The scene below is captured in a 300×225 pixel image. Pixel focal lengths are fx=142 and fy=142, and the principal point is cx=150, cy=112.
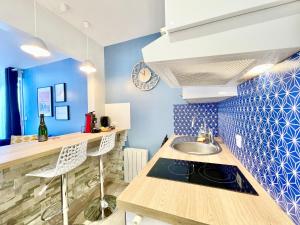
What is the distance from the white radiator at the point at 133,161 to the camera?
2297 millimetres

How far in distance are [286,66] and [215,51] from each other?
295 millimetres

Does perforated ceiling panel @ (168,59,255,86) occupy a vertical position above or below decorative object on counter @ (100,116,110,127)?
above

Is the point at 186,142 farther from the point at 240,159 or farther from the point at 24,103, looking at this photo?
the point at 24,103

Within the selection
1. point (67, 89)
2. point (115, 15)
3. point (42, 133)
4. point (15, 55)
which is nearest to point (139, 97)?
point (115, 15)

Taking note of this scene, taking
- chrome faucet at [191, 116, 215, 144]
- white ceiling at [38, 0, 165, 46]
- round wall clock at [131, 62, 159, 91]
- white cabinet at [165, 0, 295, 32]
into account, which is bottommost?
chrome faucet at [191, 116, 215, 144]

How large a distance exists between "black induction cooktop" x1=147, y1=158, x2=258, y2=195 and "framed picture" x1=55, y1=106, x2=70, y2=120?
2454mm

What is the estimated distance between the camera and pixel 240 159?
1013 millimetres

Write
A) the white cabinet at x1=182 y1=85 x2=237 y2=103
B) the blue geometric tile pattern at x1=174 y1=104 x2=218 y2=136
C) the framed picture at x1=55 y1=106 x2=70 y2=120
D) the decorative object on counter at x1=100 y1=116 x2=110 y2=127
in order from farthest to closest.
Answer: the framed picture at x1=55 y1=106 x2=70 y2=120 < the decorative object on counter at x1=100 y1=116 x2=110 y2=127 < the blue geometric tile pattern at x1=174 y1=104 x2=218 y2=136 < the white cabinet at x1=182 y1=85 x2=237 y2=103

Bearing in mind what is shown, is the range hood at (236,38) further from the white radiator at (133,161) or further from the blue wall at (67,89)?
the blue wall at (67,89)

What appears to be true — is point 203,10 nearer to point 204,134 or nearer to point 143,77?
point 204,134

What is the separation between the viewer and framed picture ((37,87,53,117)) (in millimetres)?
3053

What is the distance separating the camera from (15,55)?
9.12 feet

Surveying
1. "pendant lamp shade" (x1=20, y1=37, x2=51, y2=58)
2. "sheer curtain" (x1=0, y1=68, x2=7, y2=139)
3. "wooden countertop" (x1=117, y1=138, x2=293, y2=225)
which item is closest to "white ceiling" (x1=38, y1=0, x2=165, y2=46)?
"pendant lamp shade" (x1=20, y1=37, x2=51, y2=58)

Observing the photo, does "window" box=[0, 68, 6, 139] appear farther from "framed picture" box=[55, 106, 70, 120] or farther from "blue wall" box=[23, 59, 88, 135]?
"framed picture" box=[55, 106, 70, 120]
